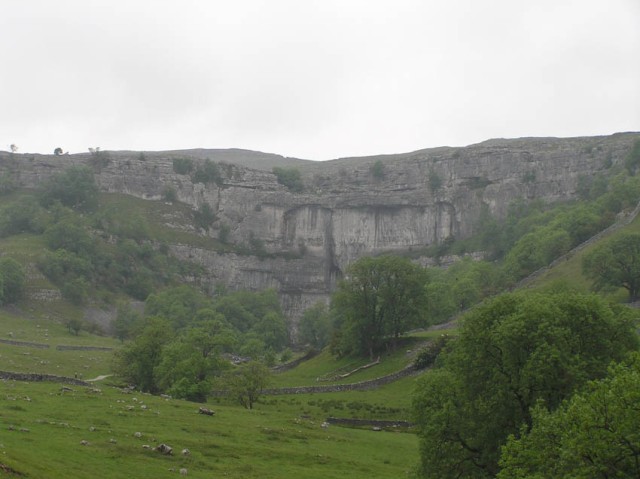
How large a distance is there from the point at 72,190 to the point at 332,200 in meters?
62.3

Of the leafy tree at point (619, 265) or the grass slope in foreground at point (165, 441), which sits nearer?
the grass slope in foreground at point (165, 441)

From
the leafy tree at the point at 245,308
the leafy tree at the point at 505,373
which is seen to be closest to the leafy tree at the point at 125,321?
the leafy tree at the point at 245,308

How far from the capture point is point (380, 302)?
90062 millimetres

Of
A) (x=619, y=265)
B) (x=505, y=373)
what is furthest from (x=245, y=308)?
(x=505, y=373)

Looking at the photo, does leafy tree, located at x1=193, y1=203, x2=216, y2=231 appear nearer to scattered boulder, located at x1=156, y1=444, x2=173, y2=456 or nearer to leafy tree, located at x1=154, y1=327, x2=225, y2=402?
leafy tree, located at x1=154, y1=327, x2=225, y2=402

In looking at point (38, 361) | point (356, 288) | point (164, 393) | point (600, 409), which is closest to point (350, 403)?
point (164, 393)

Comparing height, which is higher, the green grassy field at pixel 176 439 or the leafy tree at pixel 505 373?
the leafy tree at pixel 505 373

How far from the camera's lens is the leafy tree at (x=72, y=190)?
552 feet

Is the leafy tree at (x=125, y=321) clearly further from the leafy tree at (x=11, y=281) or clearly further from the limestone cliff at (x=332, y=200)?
the limestone cliff at (x=332, y=200)

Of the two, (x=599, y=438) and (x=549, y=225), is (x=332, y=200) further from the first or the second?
(x=599, y=438)

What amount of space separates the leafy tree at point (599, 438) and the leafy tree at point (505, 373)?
7.99 m

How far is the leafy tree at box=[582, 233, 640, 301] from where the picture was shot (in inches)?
3189

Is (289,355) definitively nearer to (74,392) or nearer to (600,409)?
(74,392)

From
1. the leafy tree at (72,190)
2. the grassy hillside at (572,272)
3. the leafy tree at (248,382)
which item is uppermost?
the leafy tree at (72,190)
